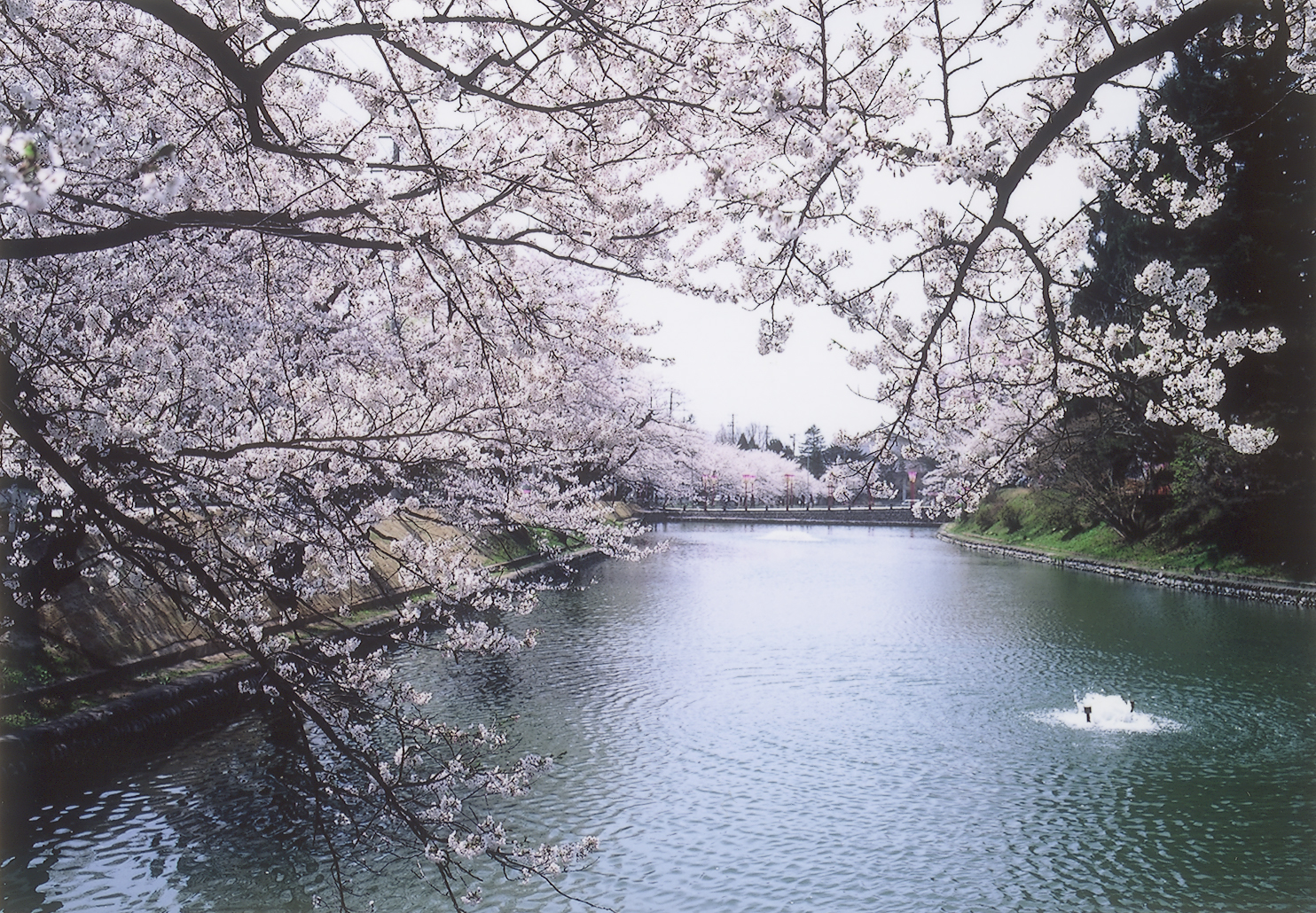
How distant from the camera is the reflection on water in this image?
22.5ft

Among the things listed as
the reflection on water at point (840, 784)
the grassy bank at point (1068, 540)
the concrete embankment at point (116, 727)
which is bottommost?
the reflection on water at point (840, 784)

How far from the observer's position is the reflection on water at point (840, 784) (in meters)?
6.86

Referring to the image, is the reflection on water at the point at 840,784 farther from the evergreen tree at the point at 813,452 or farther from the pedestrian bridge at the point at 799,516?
the evergreen tree at the point at 813,452

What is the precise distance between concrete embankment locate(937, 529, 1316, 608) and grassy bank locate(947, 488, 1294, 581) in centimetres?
23

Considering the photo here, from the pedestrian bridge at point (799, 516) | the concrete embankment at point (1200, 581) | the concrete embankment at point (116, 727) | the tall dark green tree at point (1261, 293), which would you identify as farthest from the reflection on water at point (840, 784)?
the pedestrian bridge at point (799, 516)

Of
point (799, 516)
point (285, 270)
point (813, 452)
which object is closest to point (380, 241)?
point (285, 270)

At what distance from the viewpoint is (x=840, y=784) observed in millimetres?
9023

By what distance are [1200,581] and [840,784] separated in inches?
668

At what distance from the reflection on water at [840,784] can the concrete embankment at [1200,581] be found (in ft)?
8.79

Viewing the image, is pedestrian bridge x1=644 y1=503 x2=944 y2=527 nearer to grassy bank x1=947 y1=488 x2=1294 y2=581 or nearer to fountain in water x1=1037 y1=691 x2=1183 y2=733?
grassy bank x1=947 y1=488 x2=1294 y2=581

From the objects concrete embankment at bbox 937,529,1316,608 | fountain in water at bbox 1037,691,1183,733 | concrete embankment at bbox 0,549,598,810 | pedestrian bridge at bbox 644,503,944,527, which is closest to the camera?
concrete embankment at bbox 0,549,598,810

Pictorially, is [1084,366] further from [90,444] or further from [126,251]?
[126,251]

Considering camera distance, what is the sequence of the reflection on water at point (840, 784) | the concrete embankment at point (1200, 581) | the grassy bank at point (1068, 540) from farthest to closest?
the grassy bank at point (1068, 540), the concrete embankment at point (1200, 581), the reflection on water at point (840, 784)

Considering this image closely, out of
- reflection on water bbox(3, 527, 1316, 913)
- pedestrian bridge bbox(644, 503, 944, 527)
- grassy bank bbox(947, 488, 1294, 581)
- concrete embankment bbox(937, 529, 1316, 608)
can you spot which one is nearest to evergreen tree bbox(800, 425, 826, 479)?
pedestrian bridge bbox(644, 503, 944, 527)
